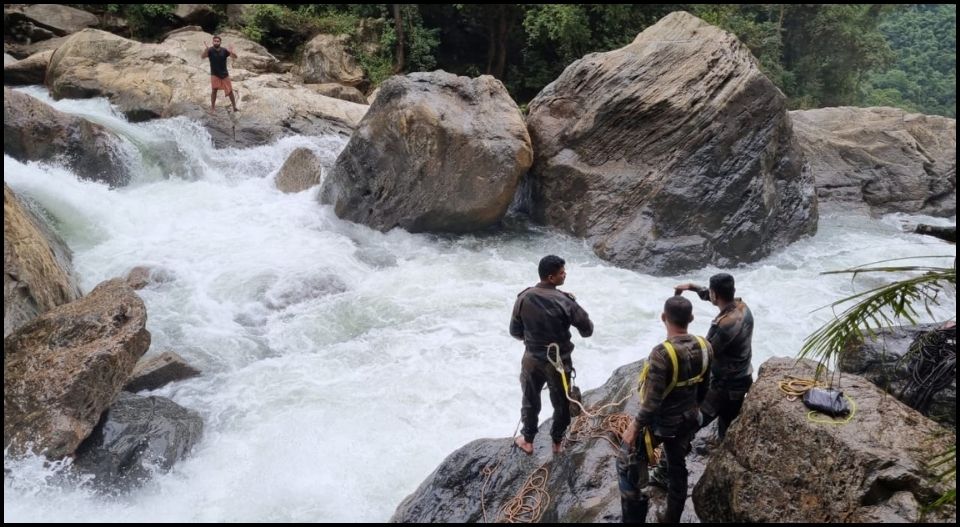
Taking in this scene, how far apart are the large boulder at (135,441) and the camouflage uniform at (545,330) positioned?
337 centimetres

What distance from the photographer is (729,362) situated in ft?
14.2

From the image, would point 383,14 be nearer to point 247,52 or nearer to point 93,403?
point 247,52

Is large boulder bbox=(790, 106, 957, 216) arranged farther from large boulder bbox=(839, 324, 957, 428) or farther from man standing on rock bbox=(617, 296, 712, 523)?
man standing on rock bbox=(617, 296, 712, 523)

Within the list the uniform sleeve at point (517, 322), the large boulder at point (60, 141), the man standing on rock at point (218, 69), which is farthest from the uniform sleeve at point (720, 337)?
the man standing on rock at point (218, 69)

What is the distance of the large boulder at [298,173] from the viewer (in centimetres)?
1254

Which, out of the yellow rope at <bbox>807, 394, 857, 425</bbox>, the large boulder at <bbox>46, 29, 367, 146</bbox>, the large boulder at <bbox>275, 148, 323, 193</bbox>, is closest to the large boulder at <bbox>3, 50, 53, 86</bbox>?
the large boulder at <bbox>46, 29, 367, 146</bbox>

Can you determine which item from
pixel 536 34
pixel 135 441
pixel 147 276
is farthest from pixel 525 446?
pixel 536 34

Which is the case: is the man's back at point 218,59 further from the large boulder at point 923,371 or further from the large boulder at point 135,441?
the large boulder at point 923,371

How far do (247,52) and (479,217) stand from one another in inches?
406

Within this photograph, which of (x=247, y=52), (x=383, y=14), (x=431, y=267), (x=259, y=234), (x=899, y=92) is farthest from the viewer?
(x=899, y=92)

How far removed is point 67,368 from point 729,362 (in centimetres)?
545

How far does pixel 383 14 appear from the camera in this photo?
66.6 ft

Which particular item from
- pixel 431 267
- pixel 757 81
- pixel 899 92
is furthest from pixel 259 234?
pixel 899 92

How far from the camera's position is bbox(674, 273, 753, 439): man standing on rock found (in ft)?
14.0
